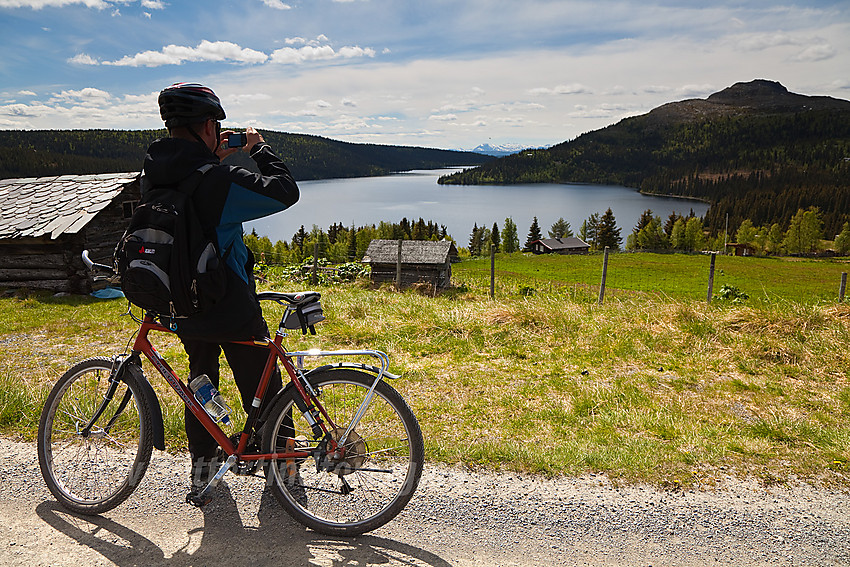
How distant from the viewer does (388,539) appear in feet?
7.96

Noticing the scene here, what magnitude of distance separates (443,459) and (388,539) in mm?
769

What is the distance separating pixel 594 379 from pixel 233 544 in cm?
365

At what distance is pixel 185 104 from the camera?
2.35 metres

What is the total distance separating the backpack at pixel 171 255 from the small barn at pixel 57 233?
38.2ft

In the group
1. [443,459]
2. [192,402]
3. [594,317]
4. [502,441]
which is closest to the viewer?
[192,402]

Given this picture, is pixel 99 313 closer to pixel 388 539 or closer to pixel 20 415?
pixel 20 415

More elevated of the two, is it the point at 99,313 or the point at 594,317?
the point at 594,317

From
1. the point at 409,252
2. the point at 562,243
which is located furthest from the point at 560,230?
the point at 409,252

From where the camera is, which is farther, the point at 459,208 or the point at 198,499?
the point at 459,208

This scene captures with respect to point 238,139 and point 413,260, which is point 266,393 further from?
point 413,260

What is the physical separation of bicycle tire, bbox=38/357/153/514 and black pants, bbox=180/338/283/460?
232mm

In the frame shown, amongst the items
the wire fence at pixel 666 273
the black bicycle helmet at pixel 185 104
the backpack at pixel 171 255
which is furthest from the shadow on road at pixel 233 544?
the wire fence at pixel 666 273

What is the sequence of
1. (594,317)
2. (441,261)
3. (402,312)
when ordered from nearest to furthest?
(594,317)
(402,312)
(441,261)

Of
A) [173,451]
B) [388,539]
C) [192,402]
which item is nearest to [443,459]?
[388,539]
